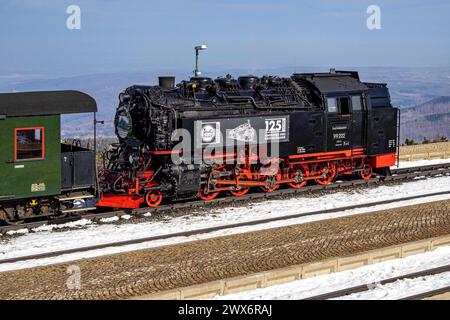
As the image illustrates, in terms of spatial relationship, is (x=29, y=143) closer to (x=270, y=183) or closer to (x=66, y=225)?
(x=66, y=225)

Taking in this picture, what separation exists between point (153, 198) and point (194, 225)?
227 centimetres

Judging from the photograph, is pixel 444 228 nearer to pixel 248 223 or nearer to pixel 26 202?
pixel 248 223

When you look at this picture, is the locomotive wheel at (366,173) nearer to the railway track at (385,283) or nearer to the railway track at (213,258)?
the railway track at (213,258)

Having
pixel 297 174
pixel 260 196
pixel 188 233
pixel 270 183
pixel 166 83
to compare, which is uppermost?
pixel 166 83

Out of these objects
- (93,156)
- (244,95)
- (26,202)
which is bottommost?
(26,202)

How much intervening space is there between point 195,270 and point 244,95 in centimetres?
907

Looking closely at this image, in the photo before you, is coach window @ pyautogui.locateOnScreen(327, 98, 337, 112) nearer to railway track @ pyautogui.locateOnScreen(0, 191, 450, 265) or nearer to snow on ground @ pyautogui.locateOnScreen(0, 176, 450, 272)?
snow on ground @ pyautogui.locateOnScreen(0, 176, 450, 272)

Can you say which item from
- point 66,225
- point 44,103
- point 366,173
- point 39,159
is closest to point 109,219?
point 66,225

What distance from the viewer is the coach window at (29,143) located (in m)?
16.5

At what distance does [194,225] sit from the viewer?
18391 mm

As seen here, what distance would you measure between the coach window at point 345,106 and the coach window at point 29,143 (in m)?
A: 11.3
